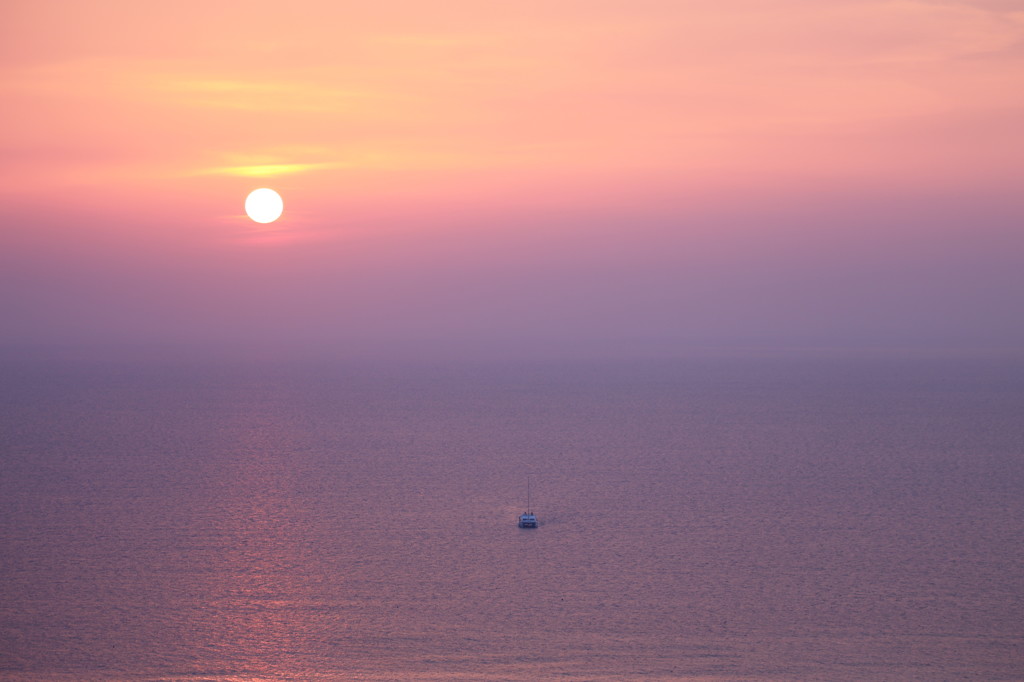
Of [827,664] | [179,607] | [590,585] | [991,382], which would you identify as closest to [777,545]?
[590,585]

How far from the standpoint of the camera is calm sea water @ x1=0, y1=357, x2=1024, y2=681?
1183 inches

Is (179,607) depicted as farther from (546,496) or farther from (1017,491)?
(1017,491)

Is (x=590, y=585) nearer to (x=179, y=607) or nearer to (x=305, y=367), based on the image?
(x=179, y=607)

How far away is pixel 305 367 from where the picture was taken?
6860 inches

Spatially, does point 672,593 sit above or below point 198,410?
below

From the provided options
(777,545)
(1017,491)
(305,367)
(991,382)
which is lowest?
(777,545)

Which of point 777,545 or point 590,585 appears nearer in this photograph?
point 590,585

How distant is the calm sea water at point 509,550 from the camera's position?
3005 centimetres

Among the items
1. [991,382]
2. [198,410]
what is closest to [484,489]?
[198,410]

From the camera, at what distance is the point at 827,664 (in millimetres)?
29250

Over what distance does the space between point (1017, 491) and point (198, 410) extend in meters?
71.2

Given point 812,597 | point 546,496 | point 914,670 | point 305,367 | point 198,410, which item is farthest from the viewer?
point 305,367

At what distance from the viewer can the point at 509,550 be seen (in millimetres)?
40594

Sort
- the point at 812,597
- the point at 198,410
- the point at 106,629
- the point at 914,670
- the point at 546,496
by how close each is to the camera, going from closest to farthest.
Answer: the point at 914,670 → the point at 106,629 → the point at 812,597 → the point at 546,496 → the point at 198,410
